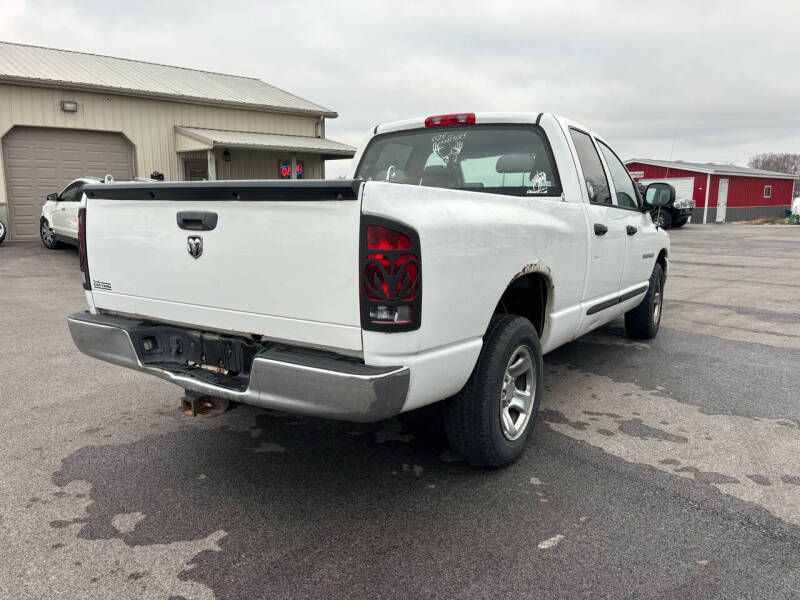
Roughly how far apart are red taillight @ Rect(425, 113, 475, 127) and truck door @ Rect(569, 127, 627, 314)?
698mm

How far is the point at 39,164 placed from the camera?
53.9 feet

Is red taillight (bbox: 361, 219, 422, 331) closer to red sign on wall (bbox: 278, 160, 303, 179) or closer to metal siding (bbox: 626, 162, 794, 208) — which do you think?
red sign on wall (bbox: 278, 160, 303, 179)

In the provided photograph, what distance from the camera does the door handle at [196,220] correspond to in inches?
110

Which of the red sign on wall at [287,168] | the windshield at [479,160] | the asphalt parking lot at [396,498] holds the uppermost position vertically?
the red sign on wall at [287,168]

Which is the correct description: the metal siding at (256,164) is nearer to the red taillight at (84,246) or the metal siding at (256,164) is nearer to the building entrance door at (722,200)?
the red taillight at (84,246)

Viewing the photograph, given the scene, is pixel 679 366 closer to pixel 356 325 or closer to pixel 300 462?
pixel 300 462

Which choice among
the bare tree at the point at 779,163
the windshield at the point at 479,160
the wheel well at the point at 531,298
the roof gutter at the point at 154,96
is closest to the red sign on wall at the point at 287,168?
the roof gutter at the point at 154,96

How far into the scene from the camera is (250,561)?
8.10ft

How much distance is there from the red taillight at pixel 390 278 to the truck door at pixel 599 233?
2.06 metres

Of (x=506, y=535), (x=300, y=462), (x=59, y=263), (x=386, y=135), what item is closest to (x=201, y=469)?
(x=300, y=462)

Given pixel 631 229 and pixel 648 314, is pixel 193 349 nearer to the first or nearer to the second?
pixel 631 229

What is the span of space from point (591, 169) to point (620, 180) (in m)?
0.85

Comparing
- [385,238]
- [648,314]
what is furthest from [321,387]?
[648,314]

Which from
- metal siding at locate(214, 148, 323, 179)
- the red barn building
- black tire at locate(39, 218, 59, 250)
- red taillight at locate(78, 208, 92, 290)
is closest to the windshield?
red taillight at locate(78, 208, 92, 290)
